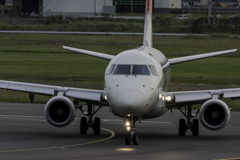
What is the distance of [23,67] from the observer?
61.3m

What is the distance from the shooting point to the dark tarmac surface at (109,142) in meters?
16.4

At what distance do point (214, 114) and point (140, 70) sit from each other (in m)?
3.18

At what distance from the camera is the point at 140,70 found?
18.9m

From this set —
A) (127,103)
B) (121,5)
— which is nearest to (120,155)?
(127,103)

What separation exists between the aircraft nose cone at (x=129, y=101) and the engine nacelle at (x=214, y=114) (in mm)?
3182

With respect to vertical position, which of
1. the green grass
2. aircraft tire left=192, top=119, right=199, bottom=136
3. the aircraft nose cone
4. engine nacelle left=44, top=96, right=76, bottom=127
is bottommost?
the green grass

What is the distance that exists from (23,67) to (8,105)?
91.7 feet

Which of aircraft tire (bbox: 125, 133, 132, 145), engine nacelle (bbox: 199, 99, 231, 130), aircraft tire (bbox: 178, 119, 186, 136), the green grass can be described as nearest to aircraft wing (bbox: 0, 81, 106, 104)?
aircraft tire (bbox: 125, 133, 132, 145)

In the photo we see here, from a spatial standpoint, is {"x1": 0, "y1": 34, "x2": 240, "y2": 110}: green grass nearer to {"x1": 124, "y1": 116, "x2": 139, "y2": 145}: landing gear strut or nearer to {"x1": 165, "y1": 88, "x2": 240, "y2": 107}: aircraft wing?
{"x1": 165, "y1": 88, "x2": 240, "y2": 107}: aircraft wing

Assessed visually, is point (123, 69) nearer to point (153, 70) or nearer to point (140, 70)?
point (140, 70)

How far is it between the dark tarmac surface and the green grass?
10395mm

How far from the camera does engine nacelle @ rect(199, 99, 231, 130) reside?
64.2 ft

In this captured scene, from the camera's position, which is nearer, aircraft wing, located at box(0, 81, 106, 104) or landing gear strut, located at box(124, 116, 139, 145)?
landing gear strut, located at box(124, 116, 139, 145)

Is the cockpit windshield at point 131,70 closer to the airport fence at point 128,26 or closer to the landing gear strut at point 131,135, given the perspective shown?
the landing gear strut at point 131,135
